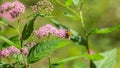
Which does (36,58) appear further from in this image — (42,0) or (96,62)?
(96,62)

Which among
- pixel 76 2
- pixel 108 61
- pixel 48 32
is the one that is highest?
pixel 76 2

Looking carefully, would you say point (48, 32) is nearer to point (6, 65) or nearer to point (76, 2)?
point (6, 65)

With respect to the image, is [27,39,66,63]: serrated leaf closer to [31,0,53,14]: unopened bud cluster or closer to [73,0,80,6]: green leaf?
[31,0,53,14]: unopened bud cluster

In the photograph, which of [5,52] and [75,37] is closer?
[5,52]

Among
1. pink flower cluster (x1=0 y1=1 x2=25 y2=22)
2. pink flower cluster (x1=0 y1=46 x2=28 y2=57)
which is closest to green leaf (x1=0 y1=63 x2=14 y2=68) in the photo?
pink flower cluster (x1=0 y1=46 x2=28 y2=57)

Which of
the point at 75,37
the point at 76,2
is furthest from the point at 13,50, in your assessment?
the point at 76,2

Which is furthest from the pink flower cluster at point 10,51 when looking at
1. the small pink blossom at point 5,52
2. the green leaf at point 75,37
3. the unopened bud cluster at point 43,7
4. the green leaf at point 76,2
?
the green leaf at point 76,2

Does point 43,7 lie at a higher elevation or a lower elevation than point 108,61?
higher

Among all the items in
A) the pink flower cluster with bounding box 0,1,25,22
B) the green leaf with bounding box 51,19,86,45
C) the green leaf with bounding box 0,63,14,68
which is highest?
the pink flower cluster with bounding box 0,1,25,22

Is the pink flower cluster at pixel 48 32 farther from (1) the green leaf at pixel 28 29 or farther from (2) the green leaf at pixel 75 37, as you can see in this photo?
(2) the green leaf at pixel 75 37
